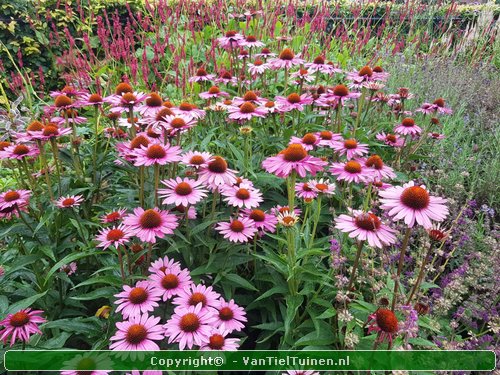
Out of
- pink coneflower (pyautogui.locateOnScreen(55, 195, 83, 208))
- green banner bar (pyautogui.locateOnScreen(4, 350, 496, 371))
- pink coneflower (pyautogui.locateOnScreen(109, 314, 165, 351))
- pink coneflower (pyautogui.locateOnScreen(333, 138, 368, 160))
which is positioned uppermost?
pink coneflower (pyautogui.locateOnScreen(333, 138, 368, 160))

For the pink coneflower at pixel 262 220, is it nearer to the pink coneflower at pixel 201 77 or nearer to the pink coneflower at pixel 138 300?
the pink coneflower at pixel 138 300

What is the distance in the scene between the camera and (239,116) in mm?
1900

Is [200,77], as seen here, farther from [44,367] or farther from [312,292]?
[44,367]

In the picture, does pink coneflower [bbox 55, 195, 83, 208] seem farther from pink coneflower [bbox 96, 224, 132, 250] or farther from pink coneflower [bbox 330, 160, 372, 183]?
pink coneflower [bbox 330, 160, 372, 183]

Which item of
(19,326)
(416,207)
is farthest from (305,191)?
(19,326)

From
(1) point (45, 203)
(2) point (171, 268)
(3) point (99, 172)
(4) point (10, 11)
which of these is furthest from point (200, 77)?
(4) point (10, 11)

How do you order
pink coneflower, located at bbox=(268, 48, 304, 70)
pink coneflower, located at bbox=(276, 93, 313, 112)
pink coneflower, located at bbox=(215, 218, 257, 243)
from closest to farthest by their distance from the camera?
pink coneflower, located at bbox=(215, 218, 257, 243)
pink coneflower, located at bbox=(276, 93, 313, 112)
pink coneflower, located at bbox=(268, 48, 304, 70)

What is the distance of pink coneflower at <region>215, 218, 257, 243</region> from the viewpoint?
1.45 meters

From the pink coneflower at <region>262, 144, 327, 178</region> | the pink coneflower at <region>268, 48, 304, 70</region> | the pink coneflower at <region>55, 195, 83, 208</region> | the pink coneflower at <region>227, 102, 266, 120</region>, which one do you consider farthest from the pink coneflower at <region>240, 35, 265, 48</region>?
the pink coneflower at <region>55, 195, 83, 208</region>

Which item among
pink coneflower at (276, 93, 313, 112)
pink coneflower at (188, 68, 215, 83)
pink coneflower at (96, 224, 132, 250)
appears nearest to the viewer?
pink coneflower at (96, 224, 132, 250)

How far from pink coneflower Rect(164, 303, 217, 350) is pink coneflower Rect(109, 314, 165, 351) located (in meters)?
0.04

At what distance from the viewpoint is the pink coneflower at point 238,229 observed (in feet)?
4.75

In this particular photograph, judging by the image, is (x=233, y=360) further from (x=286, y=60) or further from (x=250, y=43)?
(x=250, y=43)

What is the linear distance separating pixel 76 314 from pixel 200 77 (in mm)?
1665
